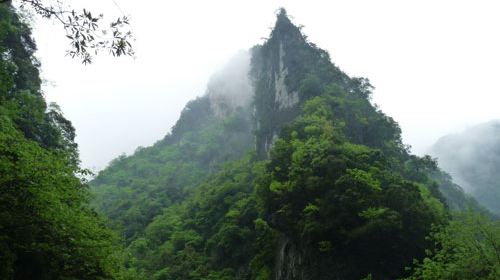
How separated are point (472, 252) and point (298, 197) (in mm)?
10846

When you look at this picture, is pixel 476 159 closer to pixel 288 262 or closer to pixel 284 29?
pixel 284 29

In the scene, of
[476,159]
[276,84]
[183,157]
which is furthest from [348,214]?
[476,159]

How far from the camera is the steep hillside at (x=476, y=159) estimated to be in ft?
299

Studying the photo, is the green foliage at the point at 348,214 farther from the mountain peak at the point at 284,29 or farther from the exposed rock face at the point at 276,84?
the mountain peak at the point at 284,29

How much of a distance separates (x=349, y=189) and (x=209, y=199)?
26280 mm

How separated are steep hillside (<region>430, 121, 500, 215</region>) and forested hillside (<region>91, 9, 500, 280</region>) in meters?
31.3

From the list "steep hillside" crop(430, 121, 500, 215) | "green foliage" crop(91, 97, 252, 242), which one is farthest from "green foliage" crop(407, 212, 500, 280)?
"steep hillside" crop(430, 121, 500, 215)

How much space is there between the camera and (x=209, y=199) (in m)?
44.7

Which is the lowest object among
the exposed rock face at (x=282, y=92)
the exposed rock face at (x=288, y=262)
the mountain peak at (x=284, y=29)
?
the exposed rock face at (x=288, y=262)

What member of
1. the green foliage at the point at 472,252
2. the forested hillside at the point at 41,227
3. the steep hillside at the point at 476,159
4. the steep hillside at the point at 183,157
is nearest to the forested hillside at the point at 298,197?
the green foliage at the point at 472,252

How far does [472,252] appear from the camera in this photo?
12727mm

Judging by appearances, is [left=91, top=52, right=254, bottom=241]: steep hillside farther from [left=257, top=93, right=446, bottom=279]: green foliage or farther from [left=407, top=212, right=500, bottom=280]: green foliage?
[left=407, top=212, right=500, bottom=280]: green foliage

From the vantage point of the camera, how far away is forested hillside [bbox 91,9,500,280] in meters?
19.2

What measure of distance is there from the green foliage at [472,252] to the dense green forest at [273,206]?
4 centimetres
